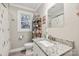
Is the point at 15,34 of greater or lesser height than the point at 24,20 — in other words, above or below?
below

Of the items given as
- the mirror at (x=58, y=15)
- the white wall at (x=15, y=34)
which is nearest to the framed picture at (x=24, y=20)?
the white wall at (x=15, y=34)

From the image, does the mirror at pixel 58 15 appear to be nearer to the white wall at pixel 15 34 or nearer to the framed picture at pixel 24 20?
the framed picture at pixel 24 20

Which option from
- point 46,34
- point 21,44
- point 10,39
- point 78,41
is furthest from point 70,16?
point 10,39

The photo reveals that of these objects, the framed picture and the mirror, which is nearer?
the mirror

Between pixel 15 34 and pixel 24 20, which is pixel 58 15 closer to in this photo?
pixel 24 20

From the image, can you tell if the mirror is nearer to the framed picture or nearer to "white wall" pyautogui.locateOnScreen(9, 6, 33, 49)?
the framed picture

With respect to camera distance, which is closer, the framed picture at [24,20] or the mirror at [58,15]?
the mirror at [58,15]

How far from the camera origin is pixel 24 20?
57.0 inches

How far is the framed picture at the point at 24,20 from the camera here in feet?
4.67

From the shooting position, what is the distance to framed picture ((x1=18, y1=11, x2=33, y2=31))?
142 centimetres

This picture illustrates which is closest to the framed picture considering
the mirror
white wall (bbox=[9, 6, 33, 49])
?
white wall (bbox=[9, 6, 33, 49])

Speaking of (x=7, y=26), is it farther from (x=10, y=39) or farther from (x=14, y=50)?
(x=14, y=50)

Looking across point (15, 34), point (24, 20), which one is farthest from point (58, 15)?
point (15, 34)

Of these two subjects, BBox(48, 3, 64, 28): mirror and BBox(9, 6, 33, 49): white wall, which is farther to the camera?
BBox(9, 6, 33, 49): white wall
